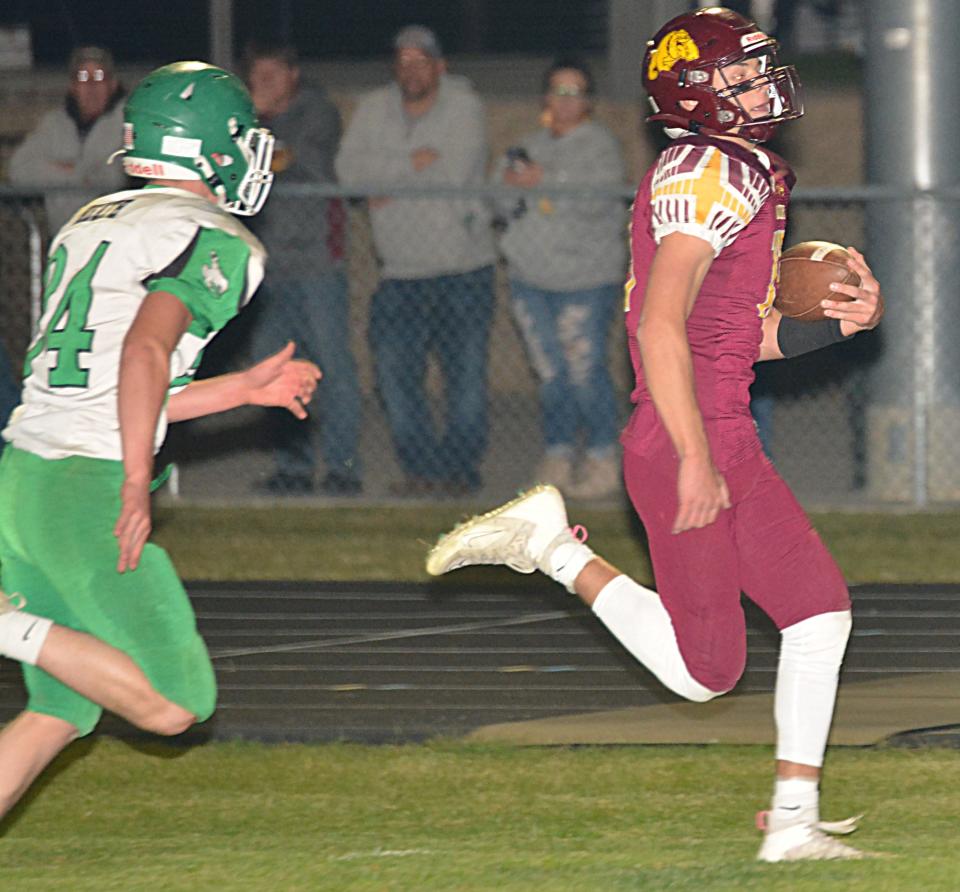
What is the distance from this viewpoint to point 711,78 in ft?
15.3

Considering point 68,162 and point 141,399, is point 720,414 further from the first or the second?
point 68,162

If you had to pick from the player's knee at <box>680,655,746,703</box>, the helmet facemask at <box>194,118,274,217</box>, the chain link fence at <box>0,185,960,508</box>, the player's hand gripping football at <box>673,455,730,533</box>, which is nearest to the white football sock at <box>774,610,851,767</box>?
the player's knee at <box>680,655,746,703</box>

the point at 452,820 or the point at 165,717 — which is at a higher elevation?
the point at 165,717

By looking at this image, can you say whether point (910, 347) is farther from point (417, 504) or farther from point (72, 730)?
point (72, 730)

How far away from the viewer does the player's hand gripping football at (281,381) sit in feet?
15.8

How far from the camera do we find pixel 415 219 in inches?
428

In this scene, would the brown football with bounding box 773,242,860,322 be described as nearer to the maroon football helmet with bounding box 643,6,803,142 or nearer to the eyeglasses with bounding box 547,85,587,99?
the maroon football helmet with bounding box 643,6,803,142

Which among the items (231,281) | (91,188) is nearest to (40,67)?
(91,188)

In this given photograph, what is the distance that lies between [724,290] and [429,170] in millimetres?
6341

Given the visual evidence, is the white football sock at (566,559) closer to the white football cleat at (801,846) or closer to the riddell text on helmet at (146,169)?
the white football cleat at (801,846)

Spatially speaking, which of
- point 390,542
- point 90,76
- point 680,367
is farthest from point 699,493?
point 90,76

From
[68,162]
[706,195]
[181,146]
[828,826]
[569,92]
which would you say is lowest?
[828,826]

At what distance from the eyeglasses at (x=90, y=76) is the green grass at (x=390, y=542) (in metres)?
2.34

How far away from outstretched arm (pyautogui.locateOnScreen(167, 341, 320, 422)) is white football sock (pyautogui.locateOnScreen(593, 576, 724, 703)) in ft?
3.09
